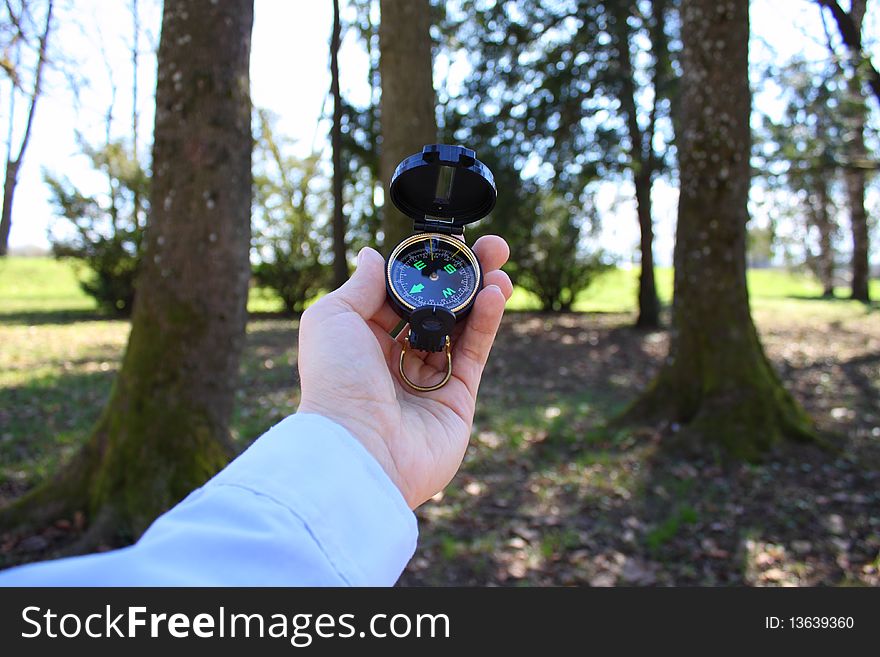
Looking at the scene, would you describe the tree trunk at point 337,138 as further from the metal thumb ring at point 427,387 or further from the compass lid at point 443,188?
the metal thumb ring at point 427,387

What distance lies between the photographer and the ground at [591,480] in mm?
4828

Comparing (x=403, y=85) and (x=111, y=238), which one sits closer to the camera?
(x=403, y=85)

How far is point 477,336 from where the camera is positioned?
2596 millimetres

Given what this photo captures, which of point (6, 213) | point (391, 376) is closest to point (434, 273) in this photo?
point (391, 376)

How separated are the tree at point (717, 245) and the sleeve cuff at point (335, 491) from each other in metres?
5.93

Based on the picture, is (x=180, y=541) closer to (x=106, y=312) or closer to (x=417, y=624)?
(x=417, y=624)

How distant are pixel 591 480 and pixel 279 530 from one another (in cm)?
553

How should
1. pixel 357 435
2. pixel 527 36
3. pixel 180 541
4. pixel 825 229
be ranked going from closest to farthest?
pixel 180 541, pixel 357 435, pixel 527 36, pixel 825 229

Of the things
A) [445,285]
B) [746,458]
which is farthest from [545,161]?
[445,285]

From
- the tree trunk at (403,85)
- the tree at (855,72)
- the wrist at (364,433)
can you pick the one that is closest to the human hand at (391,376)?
the wrist at (364,433)

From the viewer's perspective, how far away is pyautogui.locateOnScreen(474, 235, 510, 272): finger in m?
2.67

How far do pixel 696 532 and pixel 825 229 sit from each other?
25.6 meters

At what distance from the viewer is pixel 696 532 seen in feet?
17.4

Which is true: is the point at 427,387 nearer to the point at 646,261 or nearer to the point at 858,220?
the point at 646,261
